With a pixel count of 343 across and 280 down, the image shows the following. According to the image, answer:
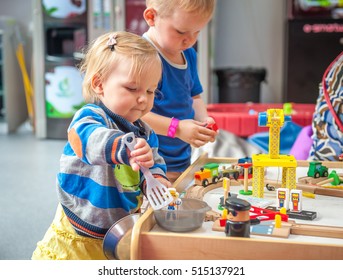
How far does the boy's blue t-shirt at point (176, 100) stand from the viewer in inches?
52.8

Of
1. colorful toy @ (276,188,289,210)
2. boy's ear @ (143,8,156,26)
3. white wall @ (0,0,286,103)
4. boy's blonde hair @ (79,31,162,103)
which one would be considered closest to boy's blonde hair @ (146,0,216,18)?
boy's ear @ (143,8,156,26)

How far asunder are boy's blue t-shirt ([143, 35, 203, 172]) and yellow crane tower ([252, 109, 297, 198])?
0.34 m

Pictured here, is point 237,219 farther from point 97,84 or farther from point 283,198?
point 97,84

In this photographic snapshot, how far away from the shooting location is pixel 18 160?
10.9 feet

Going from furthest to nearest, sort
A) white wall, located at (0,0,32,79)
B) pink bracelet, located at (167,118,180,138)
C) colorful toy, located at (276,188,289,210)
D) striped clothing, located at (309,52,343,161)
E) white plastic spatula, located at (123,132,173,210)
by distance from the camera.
Result: white wall, located at (0,0,32,79) < striped clothing, located at (309,52,343,161) < pink bracelet, located at (167,118,180,138) < colorful toy, located at (276,188,289,210) < white plastic spatula, located at (123,132,173,210)

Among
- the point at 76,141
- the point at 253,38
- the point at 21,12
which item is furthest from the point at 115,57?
the point at 21,12

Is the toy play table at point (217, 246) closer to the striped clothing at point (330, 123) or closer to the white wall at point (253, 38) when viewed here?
the striped clothing at point (330, 123)

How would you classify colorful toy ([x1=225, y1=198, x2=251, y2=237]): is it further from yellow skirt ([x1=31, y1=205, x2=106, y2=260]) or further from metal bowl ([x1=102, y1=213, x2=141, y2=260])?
yellow skirt ([x1=31, y1=205, x2=106, y2=260])

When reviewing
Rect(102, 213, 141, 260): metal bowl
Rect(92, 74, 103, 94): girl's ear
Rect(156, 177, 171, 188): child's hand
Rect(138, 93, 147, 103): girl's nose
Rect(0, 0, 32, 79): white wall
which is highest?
Rect(0, 0, 32, 79): white wall

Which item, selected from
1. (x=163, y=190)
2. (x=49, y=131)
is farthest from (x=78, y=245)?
(x=49, y=131)

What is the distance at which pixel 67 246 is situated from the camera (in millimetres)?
1022

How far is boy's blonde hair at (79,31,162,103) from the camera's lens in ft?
3.12

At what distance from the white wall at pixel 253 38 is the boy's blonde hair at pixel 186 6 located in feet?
10.5

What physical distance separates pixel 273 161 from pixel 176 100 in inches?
15.8
